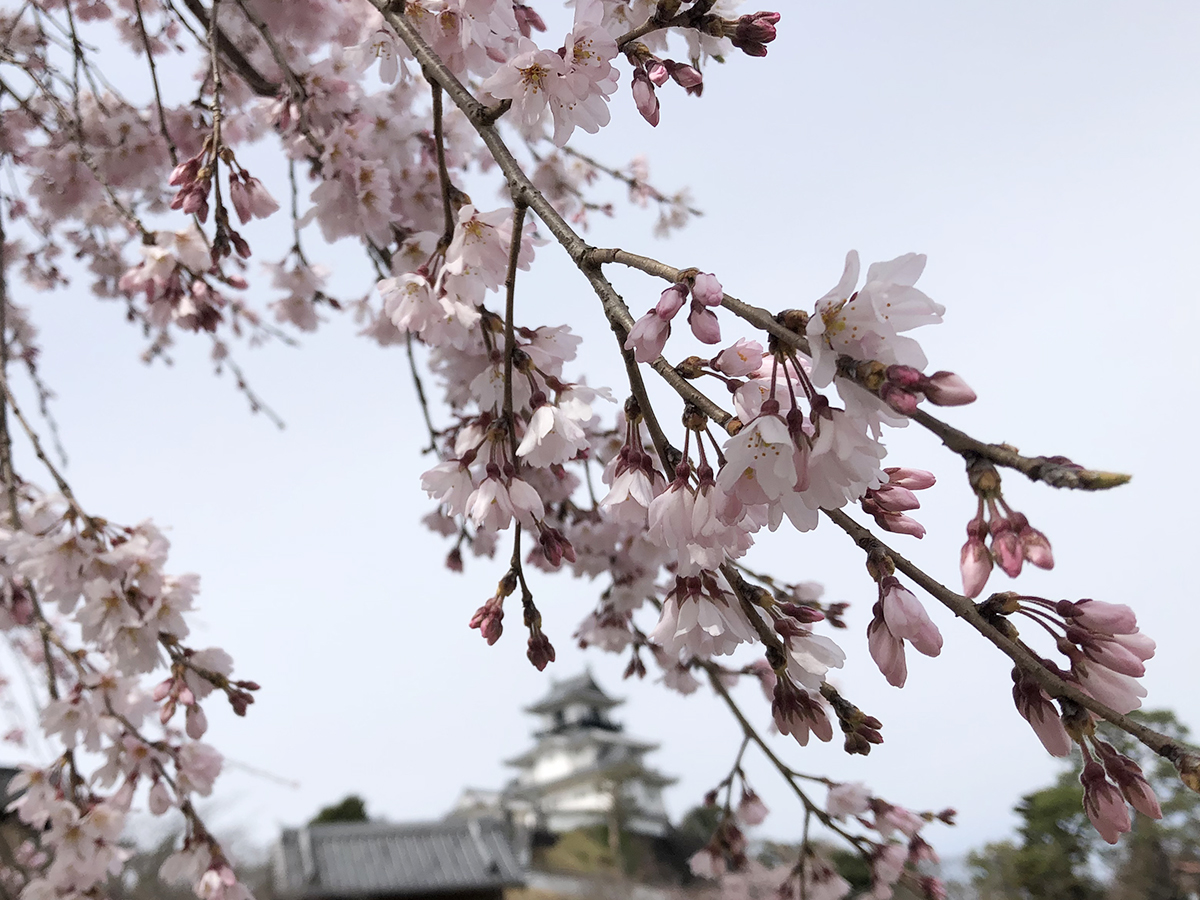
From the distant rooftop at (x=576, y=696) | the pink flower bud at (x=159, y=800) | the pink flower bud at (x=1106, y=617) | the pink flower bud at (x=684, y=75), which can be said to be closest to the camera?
the pink flower bud at (x=1106, y=617)

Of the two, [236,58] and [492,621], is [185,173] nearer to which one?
[236,58]

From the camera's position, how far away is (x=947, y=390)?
0.50 m

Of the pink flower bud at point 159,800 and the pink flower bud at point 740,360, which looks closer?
the pink flower bud at point 740,360

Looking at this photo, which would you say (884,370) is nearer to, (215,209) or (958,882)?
(215,209)

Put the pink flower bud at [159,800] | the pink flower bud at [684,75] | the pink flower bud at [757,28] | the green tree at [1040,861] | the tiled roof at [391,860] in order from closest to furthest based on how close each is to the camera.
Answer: the pink flower bud at [757,28] → the pink flower bud at [684,75] → the pink flower bud at [159,800] → the green tree at [1040,861] → the tiled roof at [391,860]

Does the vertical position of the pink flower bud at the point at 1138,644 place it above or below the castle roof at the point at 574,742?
below

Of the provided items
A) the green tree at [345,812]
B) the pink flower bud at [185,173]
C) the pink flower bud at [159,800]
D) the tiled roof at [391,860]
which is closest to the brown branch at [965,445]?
the pink flower bud at [185,173]

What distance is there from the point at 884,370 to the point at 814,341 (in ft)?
0.17

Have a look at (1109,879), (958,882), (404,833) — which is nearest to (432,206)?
(958,882)

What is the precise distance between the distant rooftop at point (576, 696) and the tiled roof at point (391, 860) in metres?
14.4

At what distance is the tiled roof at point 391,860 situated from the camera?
503 inches

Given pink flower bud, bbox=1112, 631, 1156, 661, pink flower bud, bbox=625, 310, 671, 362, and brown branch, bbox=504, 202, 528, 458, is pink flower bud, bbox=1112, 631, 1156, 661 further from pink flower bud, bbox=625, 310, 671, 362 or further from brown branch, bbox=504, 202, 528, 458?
brown branch, bbox=504, 202, 528, 458

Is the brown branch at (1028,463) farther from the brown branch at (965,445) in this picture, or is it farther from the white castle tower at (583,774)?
the white castle tower at (583,774)

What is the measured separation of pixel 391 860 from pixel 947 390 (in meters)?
15.4
